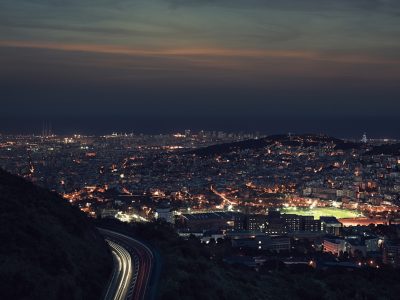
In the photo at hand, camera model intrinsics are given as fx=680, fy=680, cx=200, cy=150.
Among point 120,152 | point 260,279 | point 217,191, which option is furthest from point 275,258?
point 120,152

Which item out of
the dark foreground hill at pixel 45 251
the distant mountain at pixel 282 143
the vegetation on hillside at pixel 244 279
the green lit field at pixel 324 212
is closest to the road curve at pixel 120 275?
the dark foreground hill at pixel 45 251

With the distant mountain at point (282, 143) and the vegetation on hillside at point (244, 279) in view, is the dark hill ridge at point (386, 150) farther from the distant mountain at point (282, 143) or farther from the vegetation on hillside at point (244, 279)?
the vegetation on hillside at point (244, 279)

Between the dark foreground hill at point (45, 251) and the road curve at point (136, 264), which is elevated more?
the dark foreground hill at point (45, 251)

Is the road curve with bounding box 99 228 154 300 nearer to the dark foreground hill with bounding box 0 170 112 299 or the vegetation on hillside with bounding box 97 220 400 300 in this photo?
the vegetation on hillside with bounding box 97 220 400 300

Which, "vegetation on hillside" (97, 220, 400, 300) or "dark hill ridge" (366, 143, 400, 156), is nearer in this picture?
"vegetation on hillside" (97, 220, 400, 300)

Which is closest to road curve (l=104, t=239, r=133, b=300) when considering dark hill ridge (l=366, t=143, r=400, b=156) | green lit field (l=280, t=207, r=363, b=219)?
green lit field (l=280, t=207, r=363, b=219)
